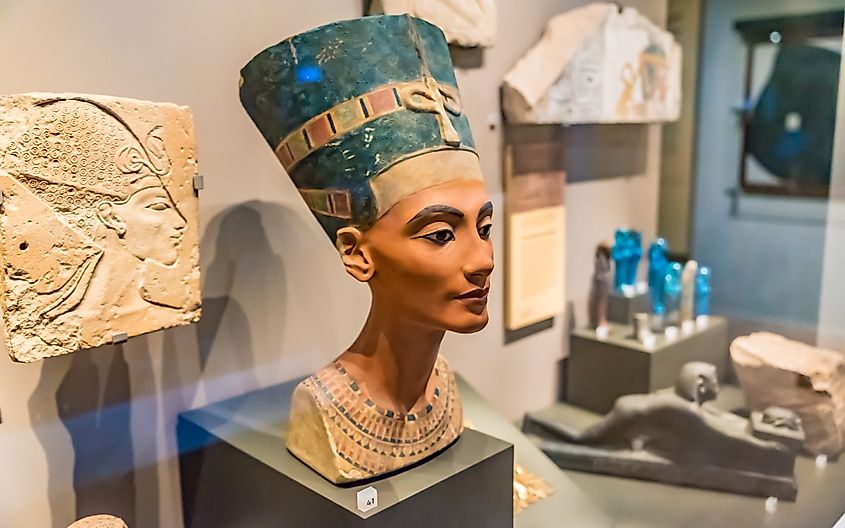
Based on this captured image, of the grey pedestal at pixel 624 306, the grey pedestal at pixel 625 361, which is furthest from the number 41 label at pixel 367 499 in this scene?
the grey pedestal at pixel 624 306

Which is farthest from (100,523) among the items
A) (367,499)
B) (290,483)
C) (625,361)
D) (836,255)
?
(836,255)

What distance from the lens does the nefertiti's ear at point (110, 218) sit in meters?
1.43

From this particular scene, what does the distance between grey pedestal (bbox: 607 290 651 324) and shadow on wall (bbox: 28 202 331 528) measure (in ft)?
4.46

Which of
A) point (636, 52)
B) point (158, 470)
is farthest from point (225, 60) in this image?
point (636, 52)

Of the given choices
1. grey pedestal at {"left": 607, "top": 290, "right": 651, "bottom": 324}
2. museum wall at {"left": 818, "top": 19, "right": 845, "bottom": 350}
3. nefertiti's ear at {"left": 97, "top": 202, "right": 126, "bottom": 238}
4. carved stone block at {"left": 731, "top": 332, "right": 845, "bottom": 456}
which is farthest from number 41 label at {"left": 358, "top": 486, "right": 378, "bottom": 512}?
museum wall at {"left": 818, "top": 19, "right": 845, "bottom": 350}

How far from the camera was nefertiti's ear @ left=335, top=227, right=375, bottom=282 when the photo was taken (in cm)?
146

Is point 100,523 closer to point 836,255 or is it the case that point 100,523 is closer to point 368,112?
point 368,112

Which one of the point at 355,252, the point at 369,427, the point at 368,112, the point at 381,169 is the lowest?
the point at 369,427

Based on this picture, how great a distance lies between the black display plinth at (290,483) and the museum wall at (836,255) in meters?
1.67

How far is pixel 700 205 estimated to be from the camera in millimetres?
3363

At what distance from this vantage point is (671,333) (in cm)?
287

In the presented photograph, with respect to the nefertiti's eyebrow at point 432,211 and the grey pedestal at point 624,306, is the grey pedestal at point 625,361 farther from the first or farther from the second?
the nefertiti's eyebrow at point 432,211

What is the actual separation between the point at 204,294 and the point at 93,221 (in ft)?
1.59

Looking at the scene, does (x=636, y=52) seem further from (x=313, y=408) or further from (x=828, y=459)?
(x=313, y=408)
